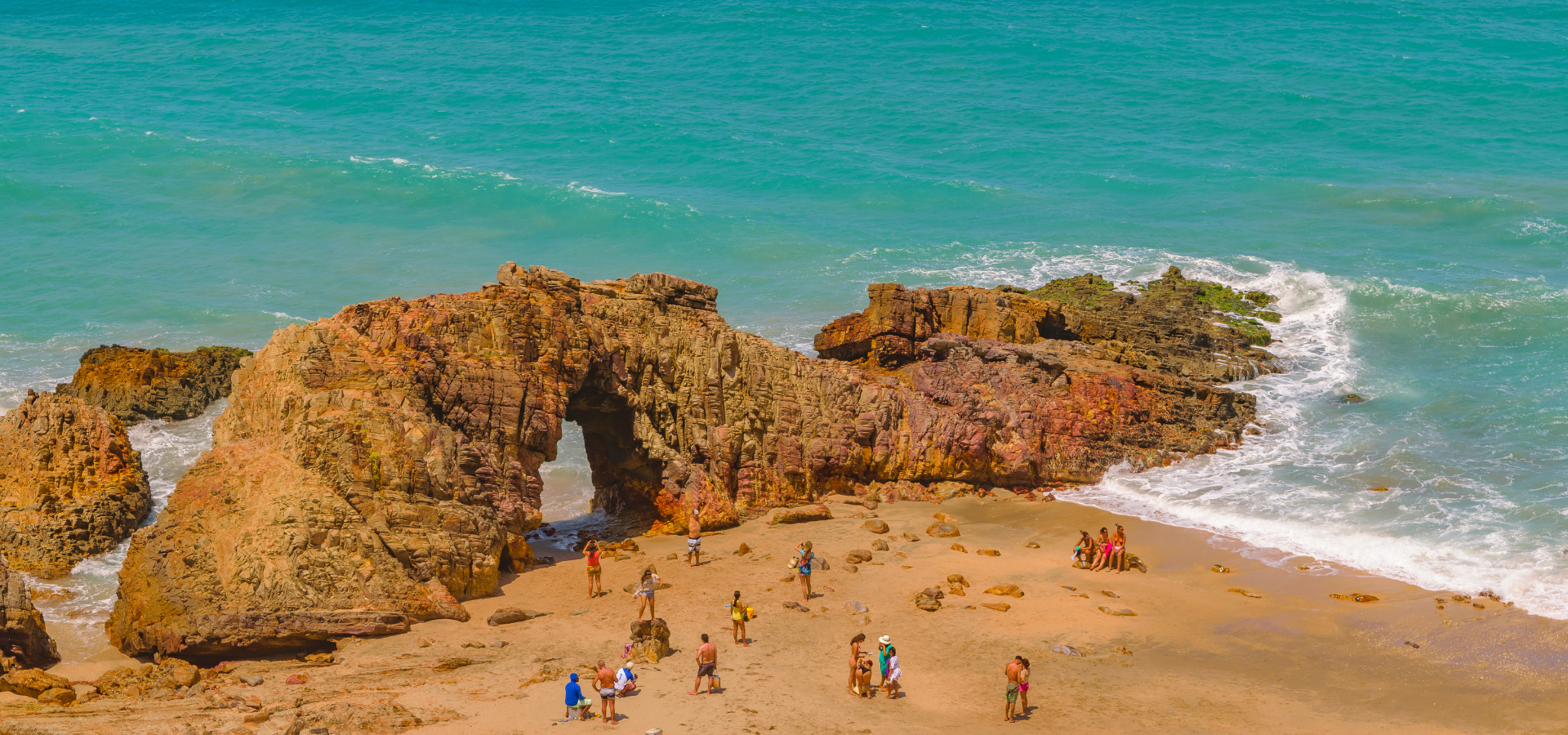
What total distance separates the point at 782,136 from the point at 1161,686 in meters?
44.4

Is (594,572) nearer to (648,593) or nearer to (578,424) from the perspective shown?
(648,593)

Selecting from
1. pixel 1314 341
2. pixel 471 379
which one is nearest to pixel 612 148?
pixel 1314 341

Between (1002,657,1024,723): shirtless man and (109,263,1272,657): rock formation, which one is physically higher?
(109,263,1272,657): rock formation

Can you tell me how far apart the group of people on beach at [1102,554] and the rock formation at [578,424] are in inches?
156

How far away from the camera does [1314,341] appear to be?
3409 centimetres

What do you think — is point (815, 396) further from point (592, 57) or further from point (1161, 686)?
point (592, 57)

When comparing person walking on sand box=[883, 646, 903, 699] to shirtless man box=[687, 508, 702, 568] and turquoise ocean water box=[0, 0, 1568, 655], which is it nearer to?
shirtless man box=[687, 508, 702, 568]

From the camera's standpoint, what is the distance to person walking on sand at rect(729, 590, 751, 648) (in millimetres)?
18016

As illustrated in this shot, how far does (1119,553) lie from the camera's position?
21484 mm

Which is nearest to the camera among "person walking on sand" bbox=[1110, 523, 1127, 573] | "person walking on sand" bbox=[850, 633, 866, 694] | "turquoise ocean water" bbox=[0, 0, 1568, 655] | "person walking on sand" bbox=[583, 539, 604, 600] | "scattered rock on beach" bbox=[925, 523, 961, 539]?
"person walking on sand" bbox=[850, 633, 866, 694]

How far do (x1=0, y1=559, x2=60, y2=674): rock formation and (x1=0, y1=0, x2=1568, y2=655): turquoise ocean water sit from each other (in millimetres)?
3250

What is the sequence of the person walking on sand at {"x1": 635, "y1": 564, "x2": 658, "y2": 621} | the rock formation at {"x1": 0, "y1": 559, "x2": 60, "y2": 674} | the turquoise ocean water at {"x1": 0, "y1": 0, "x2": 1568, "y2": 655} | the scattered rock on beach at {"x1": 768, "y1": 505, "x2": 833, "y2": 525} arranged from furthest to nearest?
the turquoise ocean water at {"x1": 0, "y1": 0, "x2": 1568, "y2": 655}, the scattered rock on beach at {"x1": 768, "y1": 505, "x2": 833, "y2": 525}, the person walking on sand at {"x1": 635, "y1": 564, "x2": 658, "y2": 621}, the rock formation at {"x1": 0, "y1": 559, "x2": 60, "y2": 674}

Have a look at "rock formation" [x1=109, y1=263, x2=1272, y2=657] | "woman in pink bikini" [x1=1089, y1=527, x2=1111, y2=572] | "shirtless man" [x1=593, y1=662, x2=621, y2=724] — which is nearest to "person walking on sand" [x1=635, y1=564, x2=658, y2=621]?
"rock formation" [x1=109, y1=263, x2=1272, y2=657]

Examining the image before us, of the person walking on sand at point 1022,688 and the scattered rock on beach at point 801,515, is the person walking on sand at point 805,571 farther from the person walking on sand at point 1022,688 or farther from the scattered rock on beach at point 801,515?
the person walking on sand at point 1022,688
